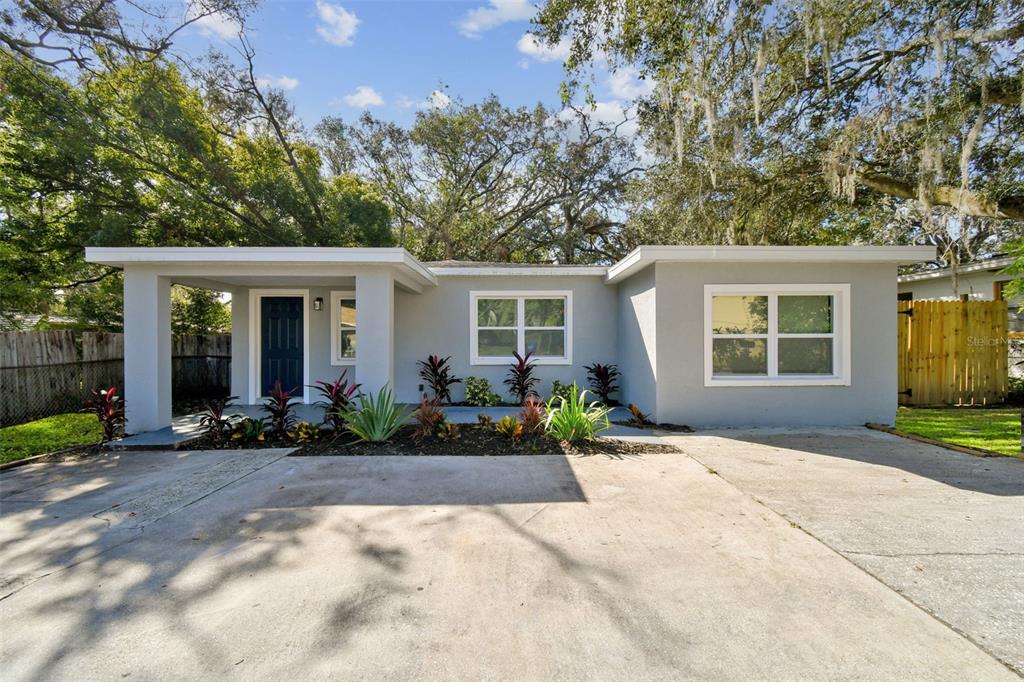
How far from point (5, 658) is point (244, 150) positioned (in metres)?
13.8

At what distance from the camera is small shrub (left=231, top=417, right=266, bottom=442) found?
605 cm

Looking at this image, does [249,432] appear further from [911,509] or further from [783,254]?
[783,254]

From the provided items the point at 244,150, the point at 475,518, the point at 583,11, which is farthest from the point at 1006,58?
the point at 244,150

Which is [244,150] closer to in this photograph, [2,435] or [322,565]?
[2,435]

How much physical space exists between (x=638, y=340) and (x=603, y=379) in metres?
1.30

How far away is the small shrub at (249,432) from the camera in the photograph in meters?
6.05

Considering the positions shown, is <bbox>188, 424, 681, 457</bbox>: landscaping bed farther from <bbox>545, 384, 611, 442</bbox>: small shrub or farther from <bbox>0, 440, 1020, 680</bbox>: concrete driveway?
<bbox>0, 440, 1020, 680</bbox>: concrete driveway

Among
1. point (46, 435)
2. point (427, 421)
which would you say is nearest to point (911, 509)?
point (427, 421)

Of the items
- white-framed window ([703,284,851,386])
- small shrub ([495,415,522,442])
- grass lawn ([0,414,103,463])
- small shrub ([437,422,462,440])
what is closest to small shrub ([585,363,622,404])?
white-framed window ([703,284,851,386])

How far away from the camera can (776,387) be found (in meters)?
7.01

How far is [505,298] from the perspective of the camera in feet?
29.9

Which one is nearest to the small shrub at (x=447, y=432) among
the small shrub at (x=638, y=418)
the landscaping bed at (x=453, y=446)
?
the landscaping bed at (x=453, y=446)

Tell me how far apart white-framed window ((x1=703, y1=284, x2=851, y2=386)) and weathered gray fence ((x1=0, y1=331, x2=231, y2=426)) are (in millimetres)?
10299

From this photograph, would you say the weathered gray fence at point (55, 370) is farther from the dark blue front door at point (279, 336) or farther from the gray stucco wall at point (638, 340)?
the gray stucco wall at point (638, 340)
